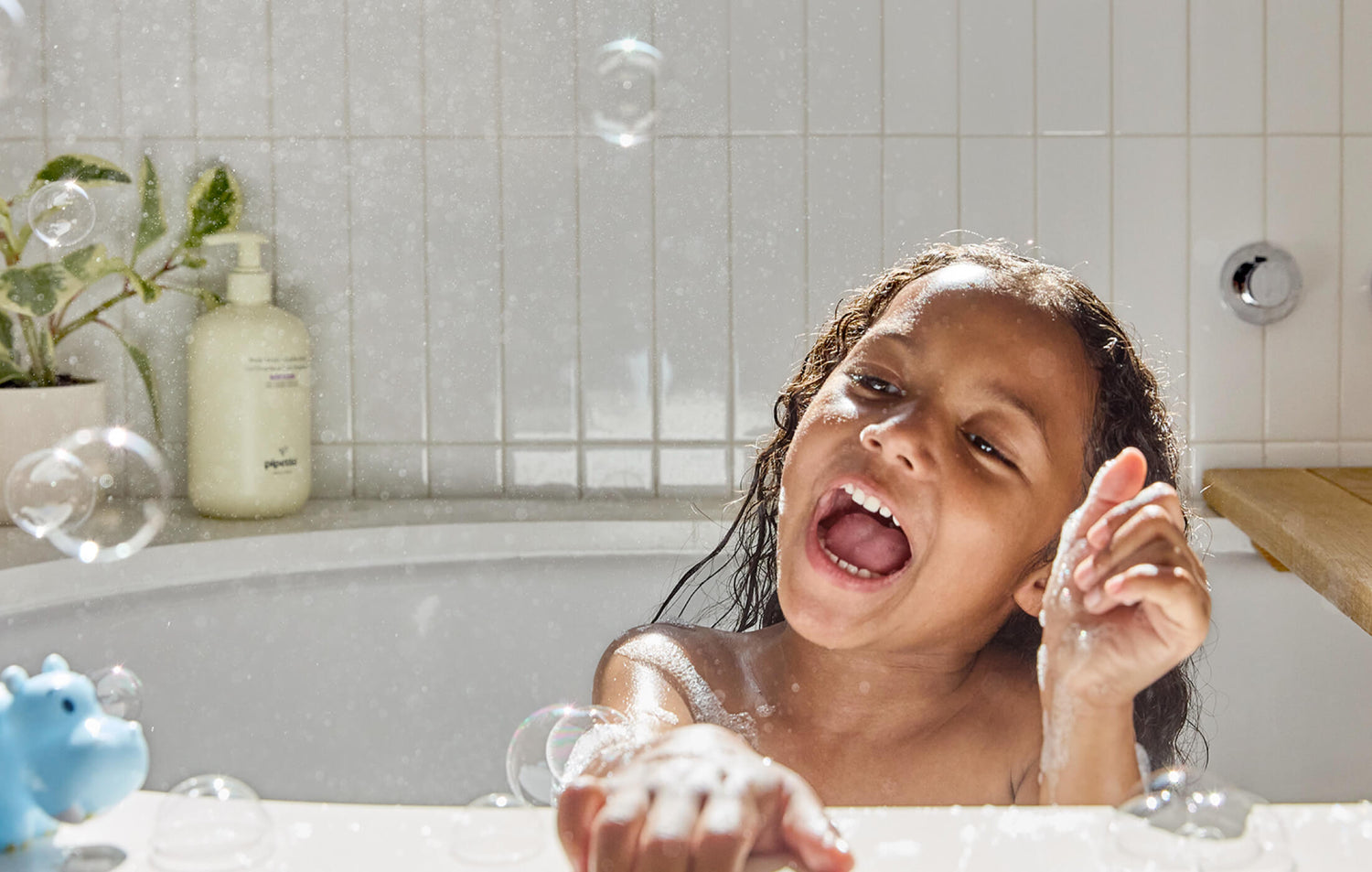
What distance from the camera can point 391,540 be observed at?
130 centimetres

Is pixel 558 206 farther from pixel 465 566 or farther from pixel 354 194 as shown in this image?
pixel 465 566

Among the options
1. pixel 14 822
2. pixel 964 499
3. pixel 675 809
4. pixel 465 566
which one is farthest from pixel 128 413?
pixel 675 809

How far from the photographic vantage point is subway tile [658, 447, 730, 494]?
150 centimetres

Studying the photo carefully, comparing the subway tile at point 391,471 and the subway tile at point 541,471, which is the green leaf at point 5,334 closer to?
the subway tile at point 391,471

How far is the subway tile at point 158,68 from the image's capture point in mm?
1459

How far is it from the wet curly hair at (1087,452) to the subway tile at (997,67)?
203 mm

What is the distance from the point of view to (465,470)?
1.51 m

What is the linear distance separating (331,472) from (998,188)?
81cm

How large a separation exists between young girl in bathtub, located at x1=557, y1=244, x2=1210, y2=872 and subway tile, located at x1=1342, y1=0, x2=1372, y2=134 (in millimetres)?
639

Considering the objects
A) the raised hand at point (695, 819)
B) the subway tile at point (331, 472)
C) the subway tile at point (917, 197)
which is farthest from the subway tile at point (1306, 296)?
the raised hand at point (695, 819)

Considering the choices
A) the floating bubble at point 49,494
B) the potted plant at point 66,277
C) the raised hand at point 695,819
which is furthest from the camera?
the potted plant at point 66,277

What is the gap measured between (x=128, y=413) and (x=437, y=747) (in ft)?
1.75

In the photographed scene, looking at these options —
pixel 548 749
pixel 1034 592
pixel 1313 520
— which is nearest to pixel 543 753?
pixel 548 749

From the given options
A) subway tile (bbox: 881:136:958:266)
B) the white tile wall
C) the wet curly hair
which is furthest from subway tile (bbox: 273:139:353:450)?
subway tile (bbox: 881:136:958:266)
